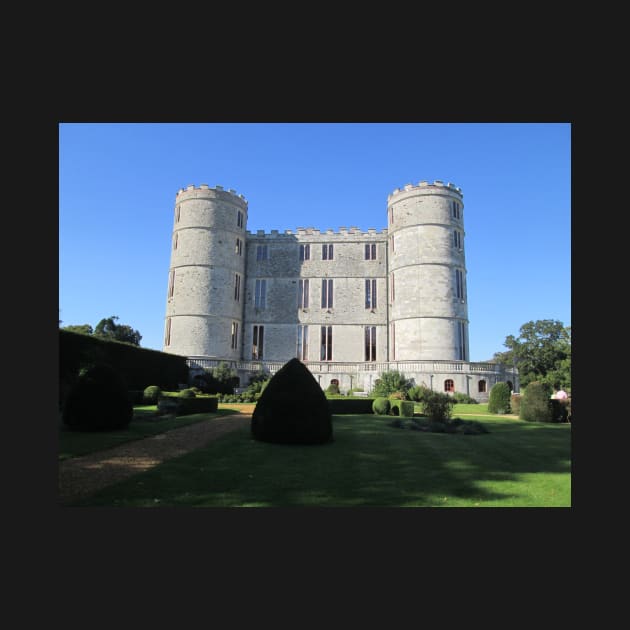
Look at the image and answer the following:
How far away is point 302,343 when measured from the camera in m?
34.3

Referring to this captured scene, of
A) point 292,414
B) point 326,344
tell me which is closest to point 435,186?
point 326,344

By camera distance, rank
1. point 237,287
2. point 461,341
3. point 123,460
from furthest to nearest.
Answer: point 237,287 → point 461,341 → point 123,460

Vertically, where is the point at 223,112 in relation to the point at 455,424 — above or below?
above

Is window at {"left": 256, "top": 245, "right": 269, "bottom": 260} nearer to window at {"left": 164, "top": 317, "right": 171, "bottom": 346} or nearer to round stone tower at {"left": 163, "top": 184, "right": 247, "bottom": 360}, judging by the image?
round stone tower at {"left": 163, "top": 184, "right": 247, "bottom": 360}

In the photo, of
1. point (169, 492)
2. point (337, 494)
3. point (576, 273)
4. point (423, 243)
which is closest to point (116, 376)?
point (169, 492)

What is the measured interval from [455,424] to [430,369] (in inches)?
562

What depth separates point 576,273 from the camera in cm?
432

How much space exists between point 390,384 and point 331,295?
10.5 metres

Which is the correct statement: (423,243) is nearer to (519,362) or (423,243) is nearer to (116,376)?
(519,362)

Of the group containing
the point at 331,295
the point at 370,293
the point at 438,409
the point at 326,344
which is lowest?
the point at 438,409

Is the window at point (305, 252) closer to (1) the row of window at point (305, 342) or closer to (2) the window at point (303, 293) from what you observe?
(2) the window at point (303, 293)

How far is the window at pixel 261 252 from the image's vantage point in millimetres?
35938

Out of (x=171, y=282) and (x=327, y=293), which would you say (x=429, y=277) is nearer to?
(x=327, y=293)

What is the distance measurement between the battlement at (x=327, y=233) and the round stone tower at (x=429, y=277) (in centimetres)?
337
